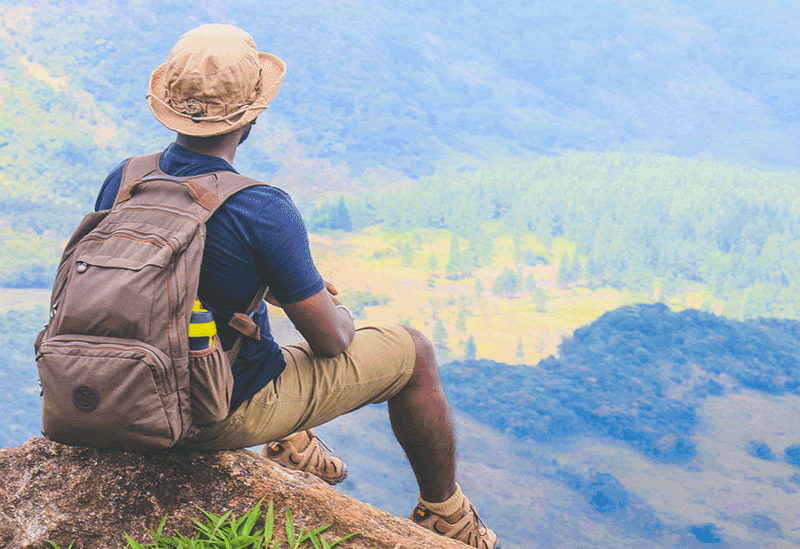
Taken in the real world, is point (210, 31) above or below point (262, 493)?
above

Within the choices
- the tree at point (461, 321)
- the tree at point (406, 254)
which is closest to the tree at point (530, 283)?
the tree at point (461, 321)

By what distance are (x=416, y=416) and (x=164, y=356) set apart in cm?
90

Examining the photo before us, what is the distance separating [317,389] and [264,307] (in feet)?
0.93

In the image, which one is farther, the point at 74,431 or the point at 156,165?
the point at 156,165

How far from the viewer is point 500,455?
11016 mm

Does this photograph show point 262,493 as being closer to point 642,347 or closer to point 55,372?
point 55,372

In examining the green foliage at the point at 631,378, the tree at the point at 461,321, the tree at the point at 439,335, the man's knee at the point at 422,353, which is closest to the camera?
the man's knee at the point at 422,353

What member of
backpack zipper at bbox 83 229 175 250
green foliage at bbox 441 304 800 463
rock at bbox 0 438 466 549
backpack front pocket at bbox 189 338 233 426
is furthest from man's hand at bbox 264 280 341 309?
green foliage at bbox 441 304 800 463

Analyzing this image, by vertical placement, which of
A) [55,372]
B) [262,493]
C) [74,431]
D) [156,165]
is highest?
[156,165]

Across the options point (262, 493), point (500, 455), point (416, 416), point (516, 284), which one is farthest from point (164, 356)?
point (516, 284)

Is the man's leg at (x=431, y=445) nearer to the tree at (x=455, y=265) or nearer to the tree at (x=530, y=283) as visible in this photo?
the tree at (x=530, y=283)

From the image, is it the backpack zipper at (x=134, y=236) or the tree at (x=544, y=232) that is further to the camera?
the tree at (x=544, y=232)

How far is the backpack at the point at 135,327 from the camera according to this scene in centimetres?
158

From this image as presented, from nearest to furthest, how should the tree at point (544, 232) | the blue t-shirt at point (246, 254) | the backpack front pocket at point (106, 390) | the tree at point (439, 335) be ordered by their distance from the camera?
the backpack front pocket at point (106, 390), the blue t-shirt at point (246, 254), the tree at point (439, 335), the tree at point (544, 232)
